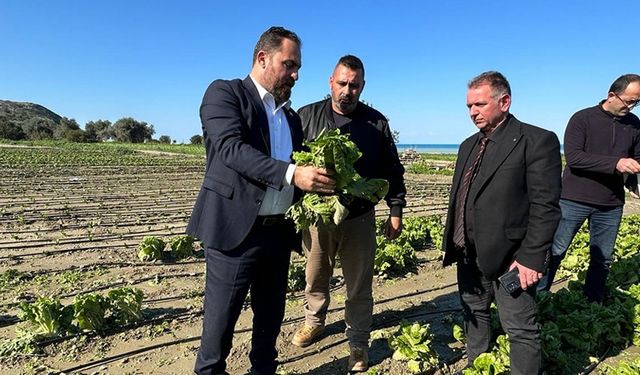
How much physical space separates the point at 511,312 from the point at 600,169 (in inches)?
88.3

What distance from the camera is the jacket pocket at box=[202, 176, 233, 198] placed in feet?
9.20

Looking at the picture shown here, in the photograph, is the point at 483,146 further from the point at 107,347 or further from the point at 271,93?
the point at 107,347

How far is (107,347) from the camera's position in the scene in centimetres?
434

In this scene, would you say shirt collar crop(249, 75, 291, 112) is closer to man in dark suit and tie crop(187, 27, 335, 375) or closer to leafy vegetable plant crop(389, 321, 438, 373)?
man in dark suit and tie crop(187, 27, 335, 375)

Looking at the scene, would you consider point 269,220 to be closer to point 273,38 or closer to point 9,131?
point 273,38

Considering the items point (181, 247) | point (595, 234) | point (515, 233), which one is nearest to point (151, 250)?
point (181, 247)

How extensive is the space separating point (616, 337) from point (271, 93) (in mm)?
4279

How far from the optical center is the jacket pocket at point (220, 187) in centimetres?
280

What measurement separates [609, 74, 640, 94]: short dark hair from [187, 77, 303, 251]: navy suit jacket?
3.83 m

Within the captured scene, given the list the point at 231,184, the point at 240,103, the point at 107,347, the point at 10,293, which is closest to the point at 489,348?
the point at 231,184

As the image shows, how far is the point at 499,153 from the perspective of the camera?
10.3 ft

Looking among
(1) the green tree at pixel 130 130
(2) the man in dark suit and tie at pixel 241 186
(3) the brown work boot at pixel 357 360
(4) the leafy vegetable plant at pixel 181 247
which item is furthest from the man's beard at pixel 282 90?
(1) the green tree at pixel 130 130

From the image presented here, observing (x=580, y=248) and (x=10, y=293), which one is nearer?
(x=10, y=293)

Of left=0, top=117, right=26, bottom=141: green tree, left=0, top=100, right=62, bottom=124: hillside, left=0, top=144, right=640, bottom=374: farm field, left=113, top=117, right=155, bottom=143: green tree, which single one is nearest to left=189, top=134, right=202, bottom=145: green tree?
left=113, top=117, right=155, bottom=143: green tree
